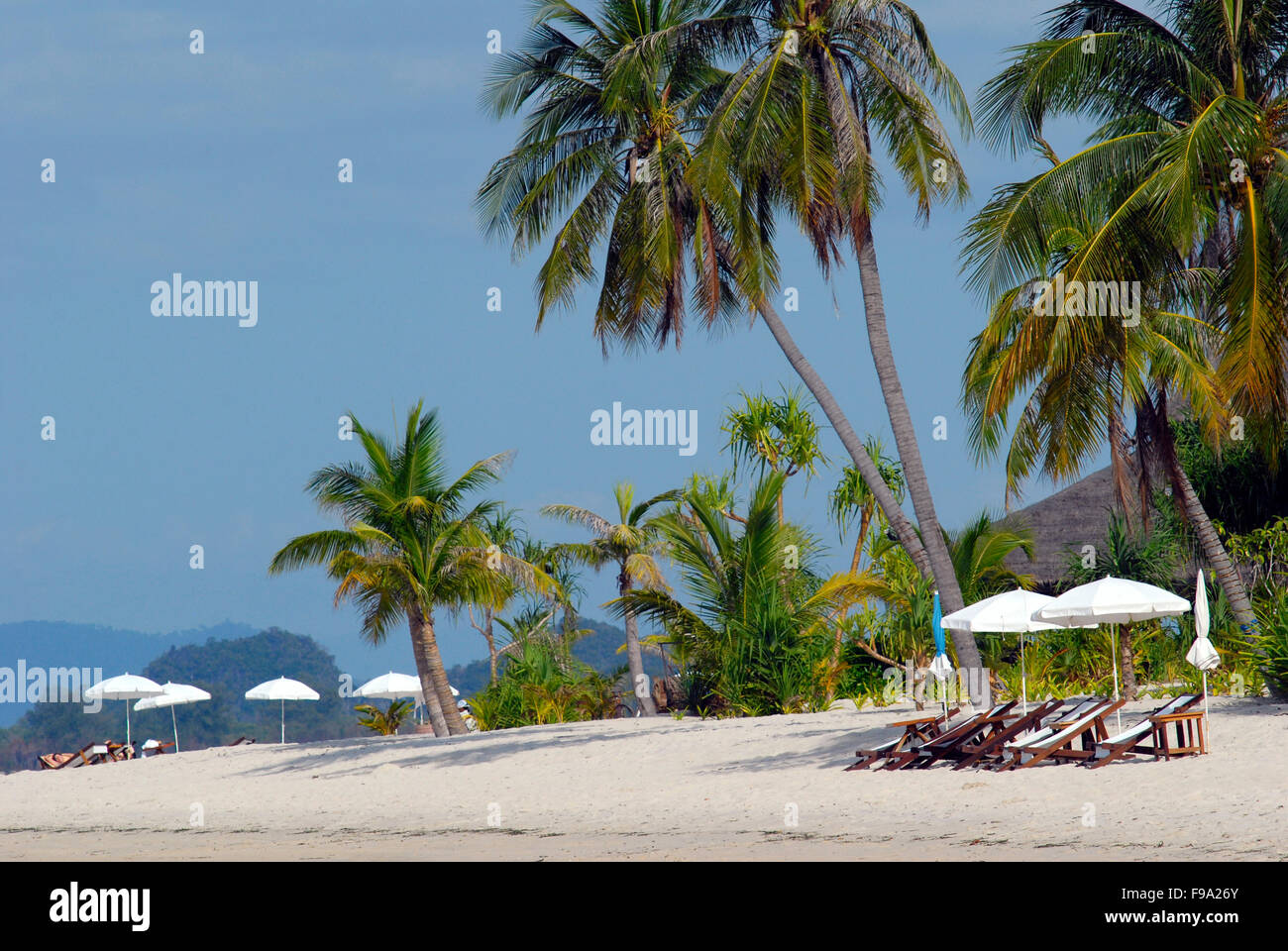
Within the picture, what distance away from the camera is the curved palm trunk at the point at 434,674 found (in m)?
20.1

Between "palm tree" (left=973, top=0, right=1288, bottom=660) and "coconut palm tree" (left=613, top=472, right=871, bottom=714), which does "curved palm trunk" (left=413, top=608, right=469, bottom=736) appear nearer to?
"coconut palm tree" (left=613, top=472, right=871, bottom=714)

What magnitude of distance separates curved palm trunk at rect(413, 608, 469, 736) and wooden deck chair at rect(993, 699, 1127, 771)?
9412mm

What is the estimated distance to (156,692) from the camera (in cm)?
3053

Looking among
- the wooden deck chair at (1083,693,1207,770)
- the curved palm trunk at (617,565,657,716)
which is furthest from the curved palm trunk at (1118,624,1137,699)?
the curved palm trunk at (617,565,657,716)

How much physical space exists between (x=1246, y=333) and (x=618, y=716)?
48.2 feet

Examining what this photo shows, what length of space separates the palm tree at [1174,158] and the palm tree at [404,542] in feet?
29.6

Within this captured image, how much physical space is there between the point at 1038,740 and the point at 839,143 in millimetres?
7159

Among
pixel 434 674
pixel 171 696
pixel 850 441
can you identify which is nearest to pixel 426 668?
pixel 434 674

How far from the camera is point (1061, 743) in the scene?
41.9 feet

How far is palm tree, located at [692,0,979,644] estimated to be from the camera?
1556 centimetres

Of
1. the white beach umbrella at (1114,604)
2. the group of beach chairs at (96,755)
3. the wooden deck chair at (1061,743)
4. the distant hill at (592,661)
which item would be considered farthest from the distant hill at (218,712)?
the wooden deck chair at (1061,743)

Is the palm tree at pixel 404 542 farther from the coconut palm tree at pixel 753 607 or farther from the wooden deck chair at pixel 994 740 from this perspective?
the wooden deck chair at pixel 994 740
